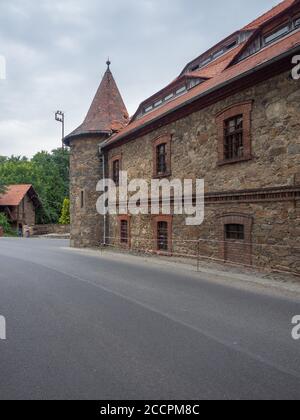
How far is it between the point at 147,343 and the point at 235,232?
815cm

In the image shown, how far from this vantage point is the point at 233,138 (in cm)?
1269

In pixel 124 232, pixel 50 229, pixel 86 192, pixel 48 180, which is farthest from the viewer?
pixel 48 180

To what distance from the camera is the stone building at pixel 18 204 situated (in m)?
46.2

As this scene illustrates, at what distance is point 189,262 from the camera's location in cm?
1416

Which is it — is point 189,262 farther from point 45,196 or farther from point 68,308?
point 45,196

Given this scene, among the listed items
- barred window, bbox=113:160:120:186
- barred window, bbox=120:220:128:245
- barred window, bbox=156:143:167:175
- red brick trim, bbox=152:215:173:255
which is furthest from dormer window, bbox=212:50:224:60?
barred window, bbox=120:220:128:245

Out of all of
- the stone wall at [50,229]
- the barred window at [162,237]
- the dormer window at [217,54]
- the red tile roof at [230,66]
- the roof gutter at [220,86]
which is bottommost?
the stone wall at [50,229]

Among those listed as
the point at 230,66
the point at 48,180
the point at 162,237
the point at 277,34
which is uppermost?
the point at 277,34

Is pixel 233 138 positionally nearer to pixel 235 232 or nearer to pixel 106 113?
pixel 235 232

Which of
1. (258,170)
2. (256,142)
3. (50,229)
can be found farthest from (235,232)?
(50,229)

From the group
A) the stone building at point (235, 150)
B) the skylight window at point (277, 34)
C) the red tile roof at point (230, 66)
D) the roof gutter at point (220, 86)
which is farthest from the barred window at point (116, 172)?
the skylight window at point (277, 34)

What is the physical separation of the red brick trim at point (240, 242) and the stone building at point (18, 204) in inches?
1471

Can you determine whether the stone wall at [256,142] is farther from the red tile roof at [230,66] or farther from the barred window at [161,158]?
the barred window at [161,158]
